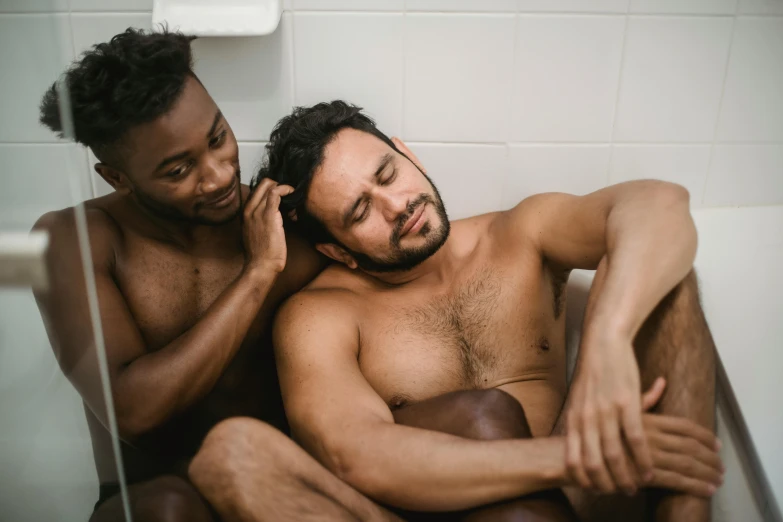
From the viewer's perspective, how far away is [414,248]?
1122 mm

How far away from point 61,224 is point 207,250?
40 centimetres

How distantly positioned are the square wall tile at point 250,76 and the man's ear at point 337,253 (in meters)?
0.30

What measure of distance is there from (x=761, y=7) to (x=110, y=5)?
1.30m

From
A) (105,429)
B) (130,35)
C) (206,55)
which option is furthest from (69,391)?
(206,55)

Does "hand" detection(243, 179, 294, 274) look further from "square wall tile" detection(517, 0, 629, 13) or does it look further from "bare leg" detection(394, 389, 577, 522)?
"square wall tile" detection(517, 0, 629, 13)

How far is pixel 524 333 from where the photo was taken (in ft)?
3.86

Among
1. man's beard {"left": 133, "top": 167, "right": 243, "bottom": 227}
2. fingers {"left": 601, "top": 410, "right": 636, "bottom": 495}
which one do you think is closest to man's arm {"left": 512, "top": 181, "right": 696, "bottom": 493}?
fingers {"left": 601, "top": 410, "right": 636, "bottom": 495}

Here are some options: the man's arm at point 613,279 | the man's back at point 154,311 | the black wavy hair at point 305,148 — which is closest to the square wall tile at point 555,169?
the man's arm at point 613,279

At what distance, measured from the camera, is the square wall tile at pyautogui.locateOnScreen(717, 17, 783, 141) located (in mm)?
1271

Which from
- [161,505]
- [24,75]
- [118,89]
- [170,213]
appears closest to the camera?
[24,75]

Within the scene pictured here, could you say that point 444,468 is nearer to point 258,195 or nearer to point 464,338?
point 464,338

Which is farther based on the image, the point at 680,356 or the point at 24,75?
the point at 680,356

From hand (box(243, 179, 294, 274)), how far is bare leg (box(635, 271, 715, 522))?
2.04ft

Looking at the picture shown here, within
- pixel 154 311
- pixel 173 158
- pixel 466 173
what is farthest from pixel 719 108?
pixel 154 311
